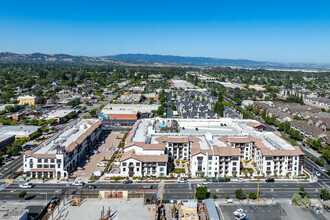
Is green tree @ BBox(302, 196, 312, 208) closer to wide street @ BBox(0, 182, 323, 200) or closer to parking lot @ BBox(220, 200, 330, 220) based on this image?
parking lot @ BBox(220, 200, 330, 220)

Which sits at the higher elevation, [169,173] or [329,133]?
[329,133]

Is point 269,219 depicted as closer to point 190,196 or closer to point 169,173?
point 190,196

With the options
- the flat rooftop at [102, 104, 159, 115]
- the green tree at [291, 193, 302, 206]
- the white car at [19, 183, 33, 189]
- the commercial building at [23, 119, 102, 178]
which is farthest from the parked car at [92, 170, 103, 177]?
the flat rooftop at [102, 104, 159, 115]

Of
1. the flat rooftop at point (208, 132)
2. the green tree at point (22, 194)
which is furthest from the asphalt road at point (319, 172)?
the green tree at point (22, 194)

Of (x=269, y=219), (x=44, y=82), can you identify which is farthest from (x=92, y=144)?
(x=44, y=82)

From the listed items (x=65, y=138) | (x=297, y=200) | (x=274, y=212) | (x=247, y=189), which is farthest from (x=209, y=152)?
(x=65, y=138)

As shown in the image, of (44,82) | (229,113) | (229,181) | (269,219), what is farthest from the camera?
(44,82)

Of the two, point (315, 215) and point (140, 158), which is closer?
point (315, 215)
